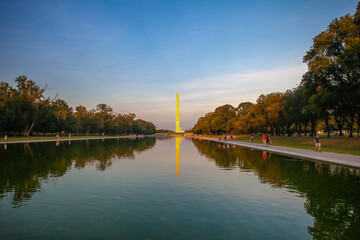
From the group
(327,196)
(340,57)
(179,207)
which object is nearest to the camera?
(179,207)

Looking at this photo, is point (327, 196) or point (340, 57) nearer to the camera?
point (327, 196)

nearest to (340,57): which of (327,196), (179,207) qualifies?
(327,196)

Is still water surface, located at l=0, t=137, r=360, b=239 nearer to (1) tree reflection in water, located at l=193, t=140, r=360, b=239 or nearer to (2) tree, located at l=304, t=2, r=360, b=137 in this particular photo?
(1) tree reflection in water, located at l=193, t=140, r=360, b=239

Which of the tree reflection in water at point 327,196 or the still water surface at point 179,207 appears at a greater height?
the still water surface at point 179,207

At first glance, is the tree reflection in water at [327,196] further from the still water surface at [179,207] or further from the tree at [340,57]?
the tree at [340,57]

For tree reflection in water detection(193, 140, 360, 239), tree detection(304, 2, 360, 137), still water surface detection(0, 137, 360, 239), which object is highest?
tree detection(304, 2, 360, 137)

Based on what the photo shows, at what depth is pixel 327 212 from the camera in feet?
25.0

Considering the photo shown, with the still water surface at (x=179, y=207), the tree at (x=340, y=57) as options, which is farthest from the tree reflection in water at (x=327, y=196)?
the tree at (x=340, y=57)

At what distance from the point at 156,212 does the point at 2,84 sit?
251ft

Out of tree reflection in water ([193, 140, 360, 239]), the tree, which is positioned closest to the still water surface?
tree reflection in water ([193, 140, 360, 239])

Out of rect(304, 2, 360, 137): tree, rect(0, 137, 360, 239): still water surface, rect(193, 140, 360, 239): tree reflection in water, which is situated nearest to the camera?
rect(0, 137, 360, 239): still water surface

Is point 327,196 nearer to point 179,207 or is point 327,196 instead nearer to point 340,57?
point 179,207

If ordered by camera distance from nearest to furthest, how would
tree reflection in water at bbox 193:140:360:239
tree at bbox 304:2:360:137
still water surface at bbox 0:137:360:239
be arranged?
still water surface at bbox 0:137:360:239 → tree reflection in water at bbox 193:140:360:239 → tree at bbox 304:2:360:137

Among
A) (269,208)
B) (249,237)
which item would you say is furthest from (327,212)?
(249,237)
